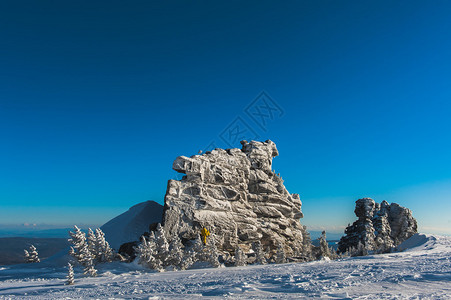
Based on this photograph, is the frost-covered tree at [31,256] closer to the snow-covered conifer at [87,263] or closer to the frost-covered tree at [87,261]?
the frost-covered tree at [87,261]

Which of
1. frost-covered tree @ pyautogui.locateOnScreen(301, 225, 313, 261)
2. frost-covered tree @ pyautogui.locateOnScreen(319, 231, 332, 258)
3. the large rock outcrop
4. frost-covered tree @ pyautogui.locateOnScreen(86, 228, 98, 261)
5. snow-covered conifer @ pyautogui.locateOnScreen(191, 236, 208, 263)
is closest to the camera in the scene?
frost-covered tree @ pyautogui.locateOnScreen(86, 228, 98, 261)

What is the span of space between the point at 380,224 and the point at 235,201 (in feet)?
139

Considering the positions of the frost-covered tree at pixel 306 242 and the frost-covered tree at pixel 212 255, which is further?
the frost-covered tree at pixel 306 242

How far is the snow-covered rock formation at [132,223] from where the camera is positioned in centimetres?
4656

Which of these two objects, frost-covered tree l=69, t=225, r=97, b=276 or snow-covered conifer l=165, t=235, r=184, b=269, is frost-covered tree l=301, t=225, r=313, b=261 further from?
frost-covered tree l=69, t=225, r=97, b=276

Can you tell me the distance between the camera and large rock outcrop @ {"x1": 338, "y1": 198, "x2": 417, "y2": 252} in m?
65.7

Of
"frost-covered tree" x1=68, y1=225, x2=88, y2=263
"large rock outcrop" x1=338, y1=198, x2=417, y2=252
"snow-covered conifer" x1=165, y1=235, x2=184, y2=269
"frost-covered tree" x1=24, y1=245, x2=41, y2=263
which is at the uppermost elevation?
"large rock outcrop" x1=338, y1=198, x2=417, y2=252

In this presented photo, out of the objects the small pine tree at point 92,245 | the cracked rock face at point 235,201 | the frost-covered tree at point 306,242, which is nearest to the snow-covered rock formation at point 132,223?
the cracked rock face at point 235,201

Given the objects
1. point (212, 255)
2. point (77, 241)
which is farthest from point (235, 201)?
point (77, 241)

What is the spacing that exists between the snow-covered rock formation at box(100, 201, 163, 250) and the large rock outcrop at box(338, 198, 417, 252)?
1882 inches

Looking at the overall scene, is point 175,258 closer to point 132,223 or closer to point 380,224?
point 132,223

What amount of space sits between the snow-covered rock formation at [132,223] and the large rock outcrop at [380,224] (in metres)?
47.8

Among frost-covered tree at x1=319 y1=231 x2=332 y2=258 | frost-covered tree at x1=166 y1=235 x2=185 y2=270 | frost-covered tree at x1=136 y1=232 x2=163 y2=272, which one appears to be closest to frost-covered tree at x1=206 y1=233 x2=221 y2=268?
frost-covered tree at x1=166 y1=235 x2=185 y2=270

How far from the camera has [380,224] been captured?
67.8 m
